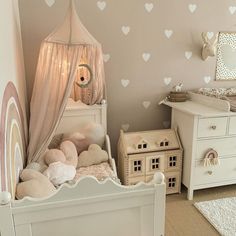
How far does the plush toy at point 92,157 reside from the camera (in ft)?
6.69

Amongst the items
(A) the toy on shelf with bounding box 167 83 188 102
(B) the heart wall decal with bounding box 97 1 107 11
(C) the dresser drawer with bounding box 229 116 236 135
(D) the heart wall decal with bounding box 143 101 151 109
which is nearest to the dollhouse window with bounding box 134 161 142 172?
(D) the heart wall decal with bounding box 143 101 151 109

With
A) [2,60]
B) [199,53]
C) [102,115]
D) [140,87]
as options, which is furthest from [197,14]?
[2,60]

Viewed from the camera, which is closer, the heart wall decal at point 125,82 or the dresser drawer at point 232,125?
the dresser drawer at point 232,125

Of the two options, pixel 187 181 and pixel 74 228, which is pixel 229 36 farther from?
pixel 74 228

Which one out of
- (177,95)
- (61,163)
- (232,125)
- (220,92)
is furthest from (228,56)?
(61,163)

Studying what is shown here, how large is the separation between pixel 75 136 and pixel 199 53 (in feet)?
5.43

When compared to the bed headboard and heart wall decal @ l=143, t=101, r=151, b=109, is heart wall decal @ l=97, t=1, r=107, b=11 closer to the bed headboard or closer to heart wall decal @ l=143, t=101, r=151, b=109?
the bed headboard

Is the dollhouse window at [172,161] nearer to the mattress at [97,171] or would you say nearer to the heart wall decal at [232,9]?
the mattress at [97,171]

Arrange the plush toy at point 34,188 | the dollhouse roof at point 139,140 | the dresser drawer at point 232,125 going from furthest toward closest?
the dollhouse roof at point 139,140 < the dresser drawer at point 232,125 < the plush toy at point 34,188

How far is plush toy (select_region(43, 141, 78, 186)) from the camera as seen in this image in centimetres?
165

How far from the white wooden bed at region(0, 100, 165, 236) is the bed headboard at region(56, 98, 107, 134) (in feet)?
4.37

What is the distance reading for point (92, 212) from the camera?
1010 mm

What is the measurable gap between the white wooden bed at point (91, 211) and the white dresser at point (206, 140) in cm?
129

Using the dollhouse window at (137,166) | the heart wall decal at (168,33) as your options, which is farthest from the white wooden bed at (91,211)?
the heart wall decal at (168,33)
